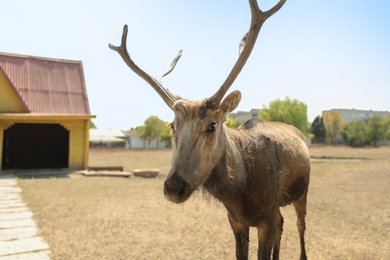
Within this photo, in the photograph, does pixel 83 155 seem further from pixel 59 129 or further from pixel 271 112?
pixel 271 112

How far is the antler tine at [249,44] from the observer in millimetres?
3020

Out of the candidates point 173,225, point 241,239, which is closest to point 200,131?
point 241,239

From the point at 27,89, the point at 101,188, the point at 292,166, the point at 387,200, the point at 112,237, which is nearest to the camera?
the point at 292,166

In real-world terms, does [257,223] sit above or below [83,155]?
above

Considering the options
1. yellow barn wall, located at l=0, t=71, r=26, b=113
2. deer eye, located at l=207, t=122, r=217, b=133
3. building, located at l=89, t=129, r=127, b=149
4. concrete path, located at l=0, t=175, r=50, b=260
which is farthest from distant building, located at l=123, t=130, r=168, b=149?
deer eye, located at l=207, t=122, r=217, b=133

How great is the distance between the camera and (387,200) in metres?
9.87

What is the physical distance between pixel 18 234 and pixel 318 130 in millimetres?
85835

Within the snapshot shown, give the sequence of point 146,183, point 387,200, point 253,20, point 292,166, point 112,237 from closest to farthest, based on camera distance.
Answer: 1. point 253,20
2. point 292,166
3. point 112,237
4. point 387,200
5. point 146,183

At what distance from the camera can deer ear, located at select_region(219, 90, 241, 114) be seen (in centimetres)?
305

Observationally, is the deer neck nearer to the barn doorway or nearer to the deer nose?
the deer nose

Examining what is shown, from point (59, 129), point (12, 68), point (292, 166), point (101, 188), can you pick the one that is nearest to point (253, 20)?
point (292, 166)

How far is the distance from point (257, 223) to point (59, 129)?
20.8 meters

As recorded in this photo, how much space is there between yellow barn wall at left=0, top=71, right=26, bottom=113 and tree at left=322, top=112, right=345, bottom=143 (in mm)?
78687

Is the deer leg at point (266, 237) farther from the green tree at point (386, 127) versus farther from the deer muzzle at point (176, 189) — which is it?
the green tree at point (386, 127)
